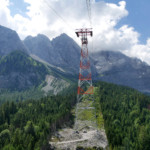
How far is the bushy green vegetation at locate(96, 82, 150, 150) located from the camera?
258 feet

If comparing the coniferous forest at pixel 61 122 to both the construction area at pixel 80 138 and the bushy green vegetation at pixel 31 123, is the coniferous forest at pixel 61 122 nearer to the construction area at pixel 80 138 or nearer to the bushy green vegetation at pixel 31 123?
the bushy green vegetation at pixel 31 123

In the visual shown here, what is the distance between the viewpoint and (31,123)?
8150 centimetres

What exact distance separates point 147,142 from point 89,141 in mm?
29412

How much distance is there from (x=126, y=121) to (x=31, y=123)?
62305 millimetres

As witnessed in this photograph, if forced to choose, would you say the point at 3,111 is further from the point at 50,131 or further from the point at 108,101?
the point at 108,101

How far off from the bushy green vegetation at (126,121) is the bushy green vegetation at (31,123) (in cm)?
2823

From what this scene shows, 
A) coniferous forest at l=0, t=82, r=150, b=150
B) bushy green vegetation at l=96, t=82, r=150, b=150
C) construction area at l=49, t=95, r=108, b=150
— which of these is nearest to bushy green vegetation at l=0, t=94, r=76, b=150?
coniferous forest at l=0, t=82, r=150, b=150

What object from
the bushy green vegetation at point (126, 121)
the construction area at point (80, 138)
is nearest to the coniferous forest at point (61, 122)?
the bushy green vegetation at point (126, 121)

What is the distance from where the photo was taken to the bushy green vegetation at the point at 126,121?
78.7 meters

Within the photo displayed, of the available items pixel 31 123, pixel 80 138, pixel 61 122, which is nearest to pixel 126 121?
pixel 80 138

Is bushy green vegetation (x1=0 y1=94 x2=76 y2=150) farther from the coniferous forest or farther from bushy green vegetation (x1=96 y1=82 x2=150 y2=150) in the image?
bushy green vegetation (x1=96 y1=82 x2=150 y2=150)

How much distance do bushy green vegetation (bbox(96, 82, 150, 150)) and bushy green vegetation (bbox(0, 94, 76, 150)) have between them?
92.6ft

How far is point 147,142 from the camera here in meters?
81.2

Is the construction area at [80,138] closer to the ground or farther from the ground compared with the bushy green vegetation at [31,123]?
Answer: closer to the ground
